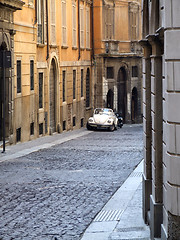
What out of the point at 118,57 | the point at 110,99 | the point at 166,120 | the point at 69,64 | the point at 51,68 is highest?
the point at 118,57

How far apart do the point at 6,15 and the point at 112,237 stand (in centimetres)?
1564

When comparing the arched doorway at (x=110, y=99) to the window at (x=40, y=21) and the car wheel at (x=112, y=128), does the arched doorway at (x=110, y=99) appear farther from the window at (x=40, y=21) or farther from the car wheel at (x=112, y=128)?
the window at (x=40, y=21)

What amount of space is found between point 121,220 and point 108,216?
1.47 feet

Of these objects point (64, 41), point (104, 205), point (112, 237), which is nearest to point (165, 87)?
point (112, 237)

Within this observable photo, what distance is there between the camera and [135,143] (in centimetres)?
2530

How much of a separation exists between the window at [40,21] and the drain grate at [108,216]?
768 inches


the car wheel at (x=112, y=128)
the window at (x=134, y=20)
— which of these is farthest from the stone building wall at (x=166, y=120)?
the window at (x=134, y=20)

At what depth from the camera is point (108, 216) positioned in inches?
437

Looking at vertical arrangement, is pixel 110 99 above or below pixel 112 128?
above

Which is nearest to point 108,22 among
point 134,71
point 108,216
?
point 134,71

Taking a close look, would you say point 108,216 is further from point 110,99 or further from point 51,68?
point 110,99

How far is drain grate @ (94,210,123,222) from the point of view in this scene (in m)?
10.9

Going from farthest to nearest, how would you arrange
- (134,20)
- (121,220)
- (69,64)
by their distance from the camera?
(134,20), (69,64), (121,220)

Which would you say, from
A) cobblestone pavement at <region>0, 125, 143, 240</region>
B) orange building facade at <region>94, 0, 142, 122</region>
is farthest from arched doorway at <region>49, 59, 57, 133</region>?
orange building facade at <region>94, 0, 142, 122</region>
